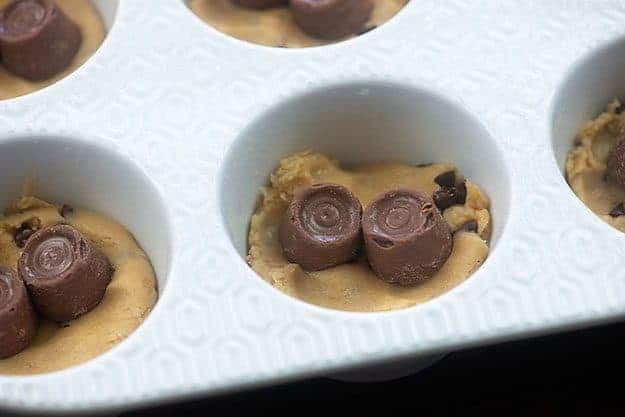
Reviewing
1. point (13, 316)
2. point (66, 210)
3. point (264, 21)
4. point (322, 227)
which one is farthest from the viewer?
point (264, 21)

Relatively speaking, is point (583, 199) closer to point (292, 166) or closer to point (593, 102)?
point (593, 102)

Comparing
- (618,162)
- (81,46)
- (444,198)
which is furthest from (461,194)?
(81,46)

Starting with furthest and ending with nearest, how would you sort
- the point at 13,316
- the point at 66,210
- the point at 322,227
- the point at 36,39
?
1. the point at 36,39
2. the point at 66,210
3. the point at 322,227
4. the point at 13,316

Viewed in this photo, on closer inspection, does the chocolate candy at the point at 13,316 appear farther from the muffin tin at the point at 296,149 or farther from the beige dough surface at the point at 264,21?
the beige dough surface at the point at 264,21

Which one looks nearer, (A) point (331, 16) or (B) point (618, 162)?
(B) point (618, 162)

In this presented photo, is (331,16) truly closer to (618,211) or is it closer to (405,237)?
(405,237)

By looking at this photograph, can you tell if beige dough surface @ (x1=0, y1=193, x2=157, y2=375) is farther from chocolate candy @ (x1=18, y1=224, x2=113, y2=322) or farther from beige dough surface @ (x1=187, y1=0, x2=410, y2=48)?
beige dough surface @ (x1=187, y1=0, x2=410, y2=48)

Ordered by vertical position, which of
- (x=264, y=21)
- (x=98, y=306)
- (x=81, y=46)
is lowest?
(x=98, y=306)
